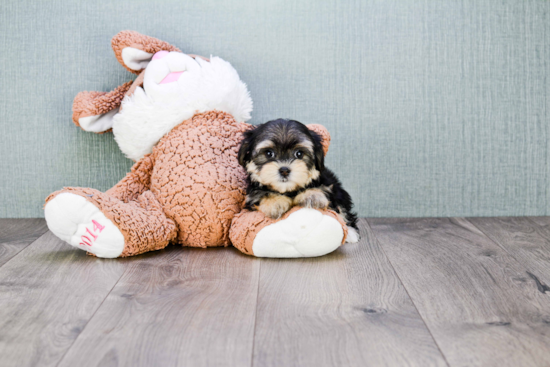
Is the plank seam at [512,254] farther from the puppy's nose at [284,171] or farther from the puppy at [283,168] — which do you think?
the puppy's nose at [284,171]

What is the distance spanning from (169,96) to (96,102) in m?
0.41

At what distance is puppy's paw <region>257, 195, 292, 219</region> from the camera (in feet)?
6.08

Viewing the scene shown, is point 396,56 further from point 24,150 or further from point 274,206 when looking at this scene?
point 24,150

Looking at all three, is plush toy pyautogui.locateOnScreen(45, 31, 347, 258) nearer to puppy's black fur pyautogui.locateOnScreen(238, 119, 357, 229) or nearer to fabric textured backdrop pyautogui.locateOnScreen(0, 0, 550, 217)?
puppy's black fur pyautogui.locateOnScreen(238, 119, 357, 229)

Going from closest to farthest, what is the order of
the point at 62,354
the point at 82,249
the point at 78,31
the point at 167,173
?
the point at 62,354 < the point at 82,249 < the point at 167,173 < the point at 78,31

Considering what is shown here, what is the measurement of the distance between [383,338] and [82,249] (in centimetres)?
130

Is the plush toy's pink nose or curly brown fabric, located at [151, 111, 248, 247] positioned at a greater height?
the plush toy's pink nose

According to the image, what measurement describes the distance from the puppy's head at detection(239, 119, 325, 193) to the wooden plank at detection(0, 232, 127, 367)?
64 centimetres

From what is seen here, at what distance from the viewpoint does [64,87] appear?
2.55 metres

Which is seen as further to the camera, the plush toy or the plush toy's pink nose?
the plush toy's pink nose

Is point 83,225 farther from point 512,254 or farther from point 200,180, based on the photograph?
point 512,254

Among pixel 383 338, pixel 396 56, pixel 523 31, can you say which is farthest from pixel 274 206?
pixel 523 31

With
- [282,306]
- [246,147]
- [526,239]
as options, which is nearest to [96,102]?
[246,147]

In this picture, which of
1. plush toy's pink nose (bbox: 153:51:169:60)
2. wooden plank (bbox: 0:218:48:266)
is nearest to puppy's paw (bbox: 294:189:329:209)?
plush toy's pink nose (bbox: 153:51:169:60)
